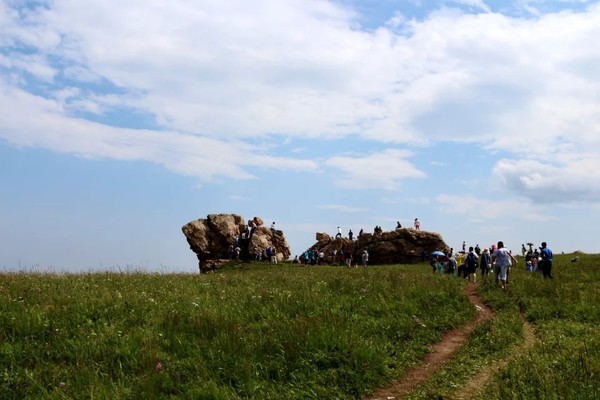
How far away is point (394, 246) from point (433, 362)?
42.6 metres

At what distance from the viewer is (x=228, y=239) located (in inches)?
2296

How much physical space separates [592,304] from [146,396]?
16552mm

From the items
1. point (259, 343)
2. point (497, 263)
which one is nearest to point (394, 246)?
point (497, 263)

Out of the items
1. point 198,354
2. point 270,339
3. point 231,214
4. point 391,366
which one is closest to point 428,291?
point 391,366

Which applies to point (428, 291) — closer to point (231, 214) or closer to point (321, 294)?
point (321, 294)

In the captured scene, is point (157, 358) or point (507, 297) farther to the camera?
point (507, 297)

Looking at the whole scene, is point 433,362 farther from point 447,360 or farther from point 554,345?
point 554,345

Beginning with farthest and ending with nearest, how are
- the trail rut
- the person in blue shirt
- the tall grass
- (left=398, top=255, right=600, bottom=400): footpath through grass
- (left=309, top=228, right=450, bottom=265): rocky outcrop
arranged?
(left=309, top=228, right=450, bottom=265): rocky outcrop → the person in blue shirt → the trail rut → (left=398, top=255, right=600, bottom=400): footpath through grass → the tall grass

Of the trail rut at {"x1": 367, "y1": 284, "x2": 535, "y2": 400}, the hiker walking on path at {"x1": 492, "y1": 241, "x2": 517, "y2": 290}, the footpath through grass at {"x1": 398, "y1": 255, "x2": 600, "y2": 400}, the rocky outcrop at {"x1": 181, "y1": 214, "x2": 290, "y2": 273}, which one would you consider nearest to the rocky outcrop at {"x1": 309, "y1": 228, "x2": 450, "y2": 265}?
the rocky outcrop at {"x1": 181, "y1": 214, "x2": 290, "y2": 273}

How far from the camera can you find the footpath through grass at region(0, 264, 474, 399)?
974 cm

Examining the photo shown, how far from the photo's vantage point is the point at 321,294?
17.2m

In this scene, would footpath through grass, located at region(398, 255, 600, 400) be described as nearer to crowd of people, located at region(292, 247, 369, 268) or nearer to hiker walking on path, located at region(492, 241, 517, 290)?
hiker walking on path, located at region(492, 241, 517, 290)

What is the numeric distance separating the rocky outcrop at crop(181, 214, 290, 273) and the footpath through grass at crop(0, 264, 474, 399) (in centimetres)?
3976

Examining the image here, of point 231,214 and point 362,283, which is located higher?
point 231,214
